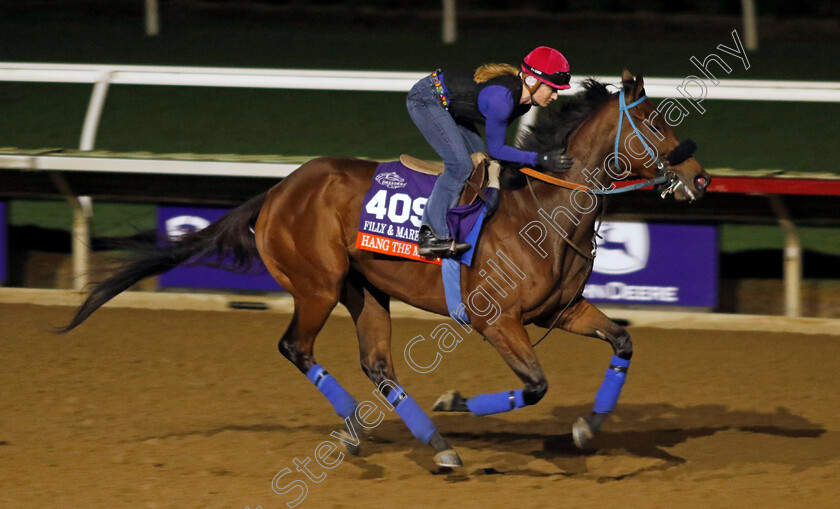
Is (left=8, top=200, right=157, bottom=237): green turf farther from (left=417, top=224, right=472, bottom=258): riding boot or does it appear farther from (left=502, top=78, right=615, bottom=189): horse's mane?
(left=502, top=78, right=615, bottom=189): horse's mane

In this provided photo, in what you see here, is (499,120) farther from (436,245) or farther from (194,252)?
(194,252)

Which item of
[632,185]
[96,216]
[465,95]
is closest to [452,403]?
[632,185]

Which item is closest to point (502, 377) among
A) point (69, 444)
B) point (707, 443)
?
point (707, 443)

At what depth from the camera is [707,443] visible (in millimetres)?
5164

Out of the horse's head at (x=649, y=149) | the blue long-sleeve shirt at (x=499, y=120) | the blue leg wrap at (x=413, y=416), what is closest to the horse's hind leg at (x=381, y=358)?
the blue leg wrap at (x=413, y=416)

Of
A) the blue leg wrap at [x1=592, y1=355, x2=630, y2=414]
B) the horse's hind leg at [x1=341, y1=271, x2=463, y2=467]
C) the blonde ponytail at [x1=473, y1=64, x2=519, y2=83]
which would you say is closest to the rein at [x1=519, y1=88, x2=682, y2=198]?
the blonde ponytail at [x1=473, y1=64, x2=519, y2=83]

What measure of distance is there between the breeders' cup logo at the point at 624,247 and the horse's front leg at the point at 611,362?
2.65 m

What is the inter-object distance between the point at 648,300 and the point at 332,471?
11.2ft

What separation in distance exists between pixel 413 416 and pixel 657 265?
3173 millimetres

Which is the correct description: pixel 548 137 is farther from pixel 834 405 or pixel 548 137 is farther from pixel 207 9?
pixel 207 9

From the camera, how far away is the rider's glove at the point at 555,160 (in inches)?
185

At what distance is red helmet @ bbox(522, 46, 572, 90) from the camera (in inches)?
182

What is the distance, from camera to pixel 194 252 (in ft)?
18.1

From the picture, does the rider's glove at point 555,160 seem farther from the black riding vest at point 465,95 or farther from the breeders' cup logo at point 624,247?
the breeders' cup logo at point 624,247
